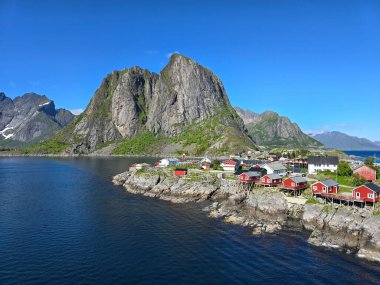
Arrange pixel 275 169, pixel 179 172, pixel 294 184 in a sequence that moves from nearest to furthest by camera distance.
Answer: pixel 294 184 → pixel 275 169 → pixel 179 172

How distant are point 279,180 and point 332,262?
1593 inches

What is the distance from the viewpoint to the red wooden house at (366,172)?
81.5m

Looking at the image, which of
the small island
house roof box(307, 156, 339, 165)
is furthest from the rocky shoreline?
house roof box(307, 156, 339, 165)

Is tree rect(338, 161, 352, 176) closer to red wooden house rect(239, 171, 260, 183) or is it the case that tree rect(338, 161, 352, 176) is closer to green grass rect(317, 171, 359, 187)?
green grass rect(317, 171, 359, 187)

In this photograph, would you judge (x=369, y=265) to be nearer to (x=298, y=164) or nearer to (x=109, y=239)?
(x=109, y=239)

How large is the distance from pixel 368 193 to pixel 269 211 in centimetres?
2030

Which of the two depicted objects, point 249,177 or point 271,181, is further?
point 249,177

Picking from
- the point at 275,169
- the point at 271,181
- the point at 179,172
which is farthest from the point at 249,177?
the point at 179,172

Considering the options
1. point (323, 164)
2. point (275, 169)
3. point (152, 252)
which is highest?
point (323, 164)

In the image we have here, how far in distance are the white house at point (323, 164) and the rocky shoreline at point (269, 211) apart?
1171 inches

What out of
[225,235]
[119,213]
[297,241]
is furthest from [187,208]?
[297,241]

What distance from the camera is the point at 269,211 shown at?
70375mm

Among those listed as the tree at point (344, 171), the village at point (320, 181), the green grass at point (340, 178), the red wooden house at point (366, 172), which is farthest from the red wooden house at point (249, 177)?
the red wooden house at point (366, 172)

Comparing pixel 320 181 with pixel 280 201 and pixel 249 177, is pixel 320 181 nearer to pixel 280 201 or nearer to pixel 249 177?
pixel 280 201
